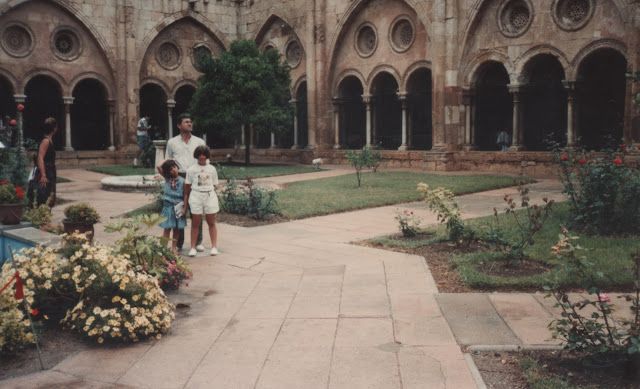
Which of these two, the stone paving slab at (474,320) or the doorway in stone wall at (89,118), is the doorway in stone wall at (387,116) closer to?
the doorway in stone wall at (89,118)

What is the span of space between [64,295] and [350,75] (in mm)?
18062

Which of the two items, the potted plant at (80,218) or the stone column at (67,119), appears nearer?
the potted plant at (80,218)

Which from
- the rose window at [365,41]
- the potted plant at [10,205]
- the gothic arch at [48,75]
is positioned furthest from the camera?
the rose window at [365,41]

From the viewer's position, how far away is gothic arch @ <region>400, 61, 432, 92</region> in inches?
760

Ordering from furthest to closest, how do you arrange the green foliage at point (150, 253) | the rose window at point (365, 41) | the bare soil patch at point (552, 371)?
the rose window at point (365, 41)
the green foliage at point (150, 253)
the bare soil patch at point (552, 371)

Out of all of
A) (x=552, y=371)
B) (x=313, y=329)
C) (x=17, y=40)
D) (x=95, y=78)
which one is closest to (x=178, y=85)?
(x=95, y=78)

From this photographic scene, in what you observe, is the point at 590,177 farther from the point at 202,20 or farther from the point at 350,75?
the point at 202,20

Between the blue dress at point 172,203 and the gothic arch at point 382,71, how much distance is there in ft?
45.8

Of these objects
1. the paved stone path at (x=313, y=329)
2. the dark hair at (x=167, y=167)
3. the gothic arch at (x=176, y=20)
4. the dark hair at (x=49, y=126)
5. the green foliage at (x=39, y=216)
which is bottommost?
the paved stone path at (x=313, y=329)

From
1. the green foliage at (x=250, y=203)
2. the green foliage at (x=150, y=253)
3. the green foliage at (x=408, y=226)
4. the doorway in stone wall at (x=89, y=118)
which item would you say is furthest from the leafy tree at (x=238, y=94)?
the green foliage at (x=150, y=253)

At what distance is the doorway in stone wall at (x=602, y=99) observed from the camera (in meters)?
A: 17.3

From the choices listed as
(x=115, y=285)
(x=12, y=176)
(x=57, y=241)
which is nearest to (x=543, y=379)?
(x=115, y=285)

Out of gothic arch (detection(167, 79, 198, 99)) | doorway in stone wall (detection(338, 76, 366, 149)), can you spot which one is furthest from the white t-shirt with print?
gothic arch (detection(167, 79, 198, 99))

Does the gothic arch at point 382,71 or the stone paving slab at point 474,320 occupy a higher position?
the gothic arch at point 382,71
